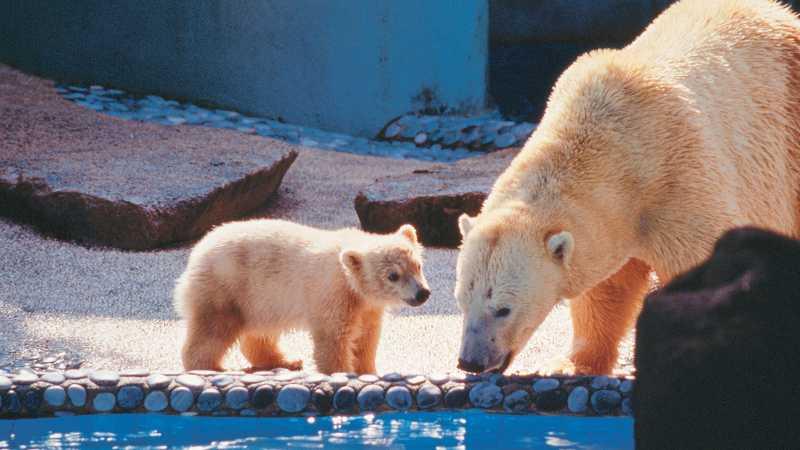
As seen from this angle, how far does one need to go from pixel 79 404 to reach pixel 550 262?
5.33 feet

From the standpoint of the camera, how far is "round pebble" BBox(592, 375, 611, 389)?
353cm

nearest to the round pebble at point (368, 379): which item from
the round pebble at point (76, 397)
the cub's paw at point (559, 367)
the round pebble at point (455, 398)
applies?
the round pebble at point (455, 398)

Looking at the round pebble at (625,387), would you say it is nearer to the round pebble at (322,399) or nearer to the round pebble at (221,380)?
the round pebble at (322,399)

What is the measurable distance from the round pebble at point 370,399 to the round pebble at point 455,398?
0.71 ft

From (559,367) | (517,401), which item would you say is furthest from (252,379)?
(559,367)

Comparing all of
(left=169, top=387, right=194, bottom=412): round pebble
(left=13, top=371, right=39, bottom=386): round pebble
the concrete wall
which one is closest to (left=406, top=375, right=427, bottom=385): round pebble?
(left=169, top=387, right=194, bottom=412): round pebble

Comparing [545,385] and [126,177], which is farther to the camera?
[126,177]

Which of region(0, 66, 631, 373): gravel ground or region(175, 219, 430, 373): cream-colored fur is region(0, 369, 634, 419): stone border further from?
region(0, 66, 631, 373): gravel ground

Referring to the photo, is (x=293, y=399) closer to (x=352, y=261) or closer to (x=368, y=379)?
(x=368, y=379)

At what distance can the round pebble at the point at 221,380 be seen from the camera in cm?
359

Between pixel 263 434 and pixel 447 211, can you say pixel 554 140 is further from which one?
pixel 447 211

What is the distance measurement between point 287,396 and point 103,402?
24.1 inches

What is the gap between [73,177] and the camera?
20.8 ft

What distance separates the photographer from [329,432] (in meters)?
3.53
